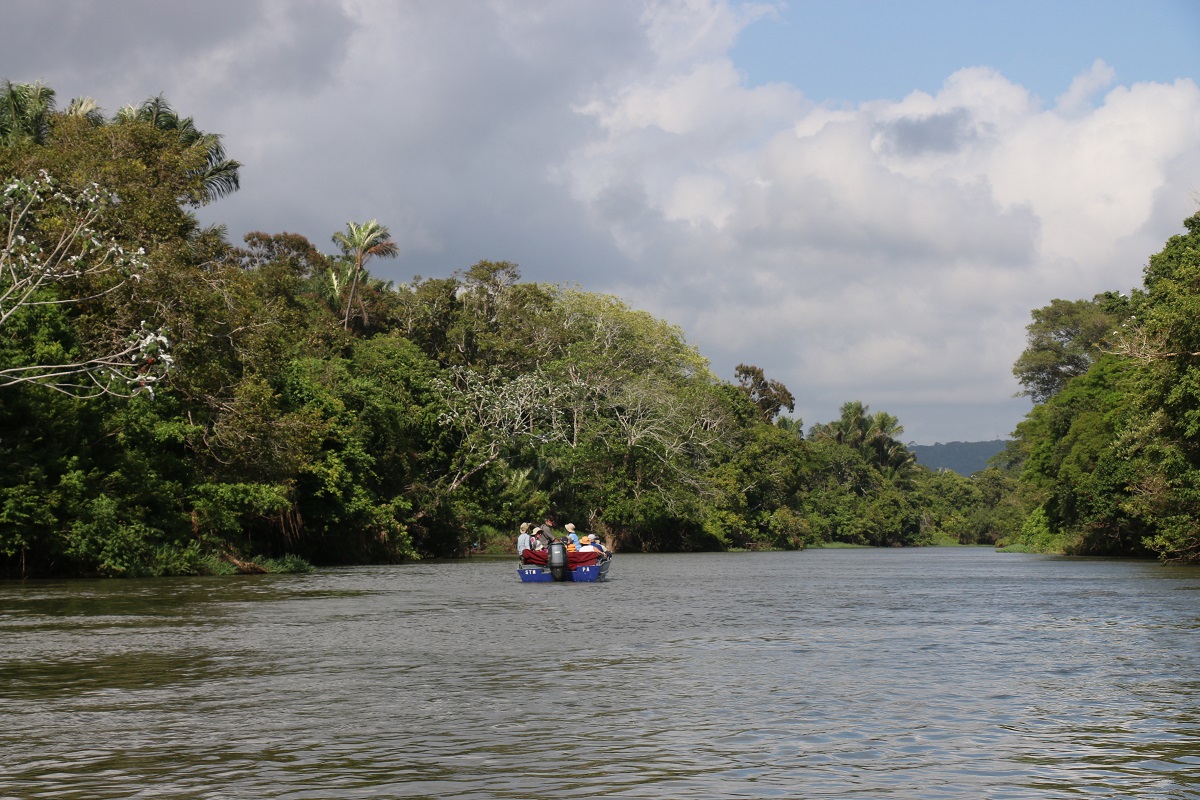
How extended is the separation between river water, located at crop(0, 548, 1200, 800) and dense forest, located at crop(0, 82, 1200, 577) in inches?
312

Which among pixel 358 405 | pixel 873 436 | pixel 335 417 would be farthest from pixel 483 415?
pixel 873 436

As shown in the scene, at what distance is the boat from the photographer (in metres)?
38.0

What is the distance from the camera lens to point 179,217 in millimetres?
42062

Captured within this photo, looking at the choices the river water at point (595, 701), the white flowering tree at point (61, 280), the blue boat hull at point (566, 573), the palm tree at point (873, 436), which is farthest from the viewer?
the palm tree at point (873, 436)

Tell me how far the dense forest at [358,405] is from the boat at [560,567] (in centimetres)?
982

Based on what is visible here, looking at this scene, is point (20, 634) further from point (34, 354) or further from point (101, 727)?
point (34, 354)

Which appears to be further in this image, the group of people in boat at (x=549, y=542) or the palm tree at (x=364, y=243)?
the palm tree at (x=364, y=243)

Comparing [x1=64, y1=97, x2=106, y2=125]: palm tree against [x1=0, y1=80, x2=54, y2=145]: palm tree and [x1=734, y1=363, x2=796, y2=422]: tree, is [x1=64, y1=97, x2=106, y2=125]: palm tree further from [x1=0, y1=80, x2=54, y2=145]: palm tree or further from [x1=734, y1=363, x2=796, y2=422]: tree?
[x1=734, y1=363, x2=796, y2=422]: tree

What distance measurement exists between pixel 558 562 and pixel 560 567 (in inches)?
8.6

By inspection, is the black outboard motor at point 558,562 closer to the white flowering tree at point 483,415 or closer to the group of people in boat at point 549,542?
the group of people in boat at point 549,542

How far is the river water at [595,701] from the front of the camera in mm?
9688

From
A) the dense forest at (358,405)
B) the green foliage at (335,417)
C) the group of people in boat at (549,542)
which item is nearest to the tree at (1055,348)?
the dense forest at (358,405)

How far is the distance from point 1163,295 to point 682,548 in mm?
43841

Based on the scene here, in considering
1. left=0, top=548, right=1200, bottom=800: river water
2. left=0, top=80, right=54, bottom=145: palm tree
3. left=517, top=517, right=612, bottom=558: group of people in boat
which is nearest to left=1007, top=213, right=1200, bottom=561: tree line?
left=0, top=548, right=1200, bottom=800: river water
